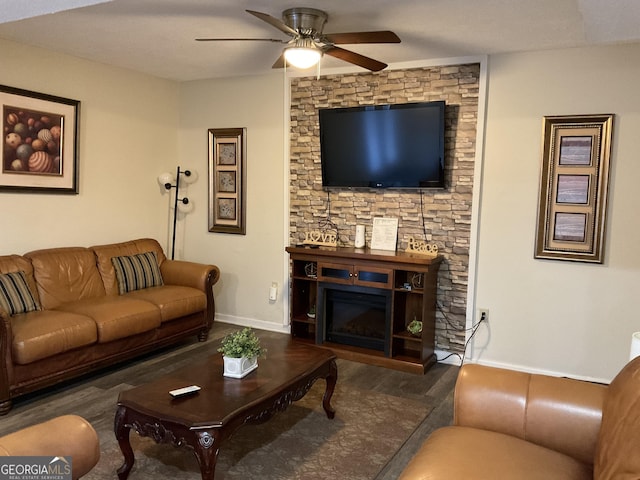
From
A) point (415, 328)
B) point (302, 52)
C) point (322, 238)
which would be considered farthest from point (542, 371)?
point (302, 52)

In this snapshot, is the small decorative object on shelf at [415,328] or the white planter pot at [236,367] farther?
the small decorative object on shelf at [415,328]

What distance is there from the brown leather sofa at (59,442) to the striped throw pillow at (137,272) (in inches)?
115

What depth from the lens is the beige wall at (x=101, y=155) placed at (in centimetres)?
414

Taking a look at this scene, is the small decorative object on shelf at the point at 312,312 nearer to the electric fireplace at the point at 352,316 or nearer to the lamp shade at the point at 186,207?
the electric fireplace at the point at 352,316

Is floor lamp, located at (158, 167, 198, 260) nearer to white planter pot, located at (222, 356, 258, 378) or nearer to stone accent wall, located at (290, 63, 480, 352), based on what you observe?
stone accent wall, located at (290, 63, 480, 352)

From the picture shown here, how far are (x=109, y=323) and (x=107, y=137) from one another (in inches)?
77.5

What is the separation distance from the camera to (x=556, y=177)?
12.7ft

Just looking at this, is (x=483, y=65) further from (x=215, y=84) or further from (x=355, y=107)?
(x=215, y=84)

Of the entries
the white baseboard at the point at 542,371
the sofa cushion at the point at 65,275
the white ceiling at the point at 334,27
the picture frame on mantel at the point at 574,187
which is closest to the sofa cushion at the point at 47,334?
the sofa cushion at the point at 65,275

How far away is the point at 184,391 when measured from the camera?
2494mm

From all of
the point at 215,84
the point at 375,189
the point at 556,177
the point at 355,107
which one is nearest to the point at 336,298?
the point at 375,189

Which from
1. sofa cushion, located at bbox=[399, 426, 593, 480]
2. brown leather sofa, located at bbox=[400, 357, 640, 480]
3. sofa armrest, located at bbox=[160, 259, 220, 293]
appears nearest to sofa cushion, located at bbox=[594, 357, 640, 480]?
brown leather sofa, located at bbox=[400, 357, 640, 480]

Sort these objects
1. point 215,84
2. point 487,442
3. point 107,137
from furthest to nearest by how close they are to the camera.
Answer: point 215,84
point 107,137
point 487,442

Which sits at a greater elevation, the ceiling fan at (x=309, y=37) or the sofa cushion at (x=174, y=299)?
the ceiling fan at (x=309, y=37)
